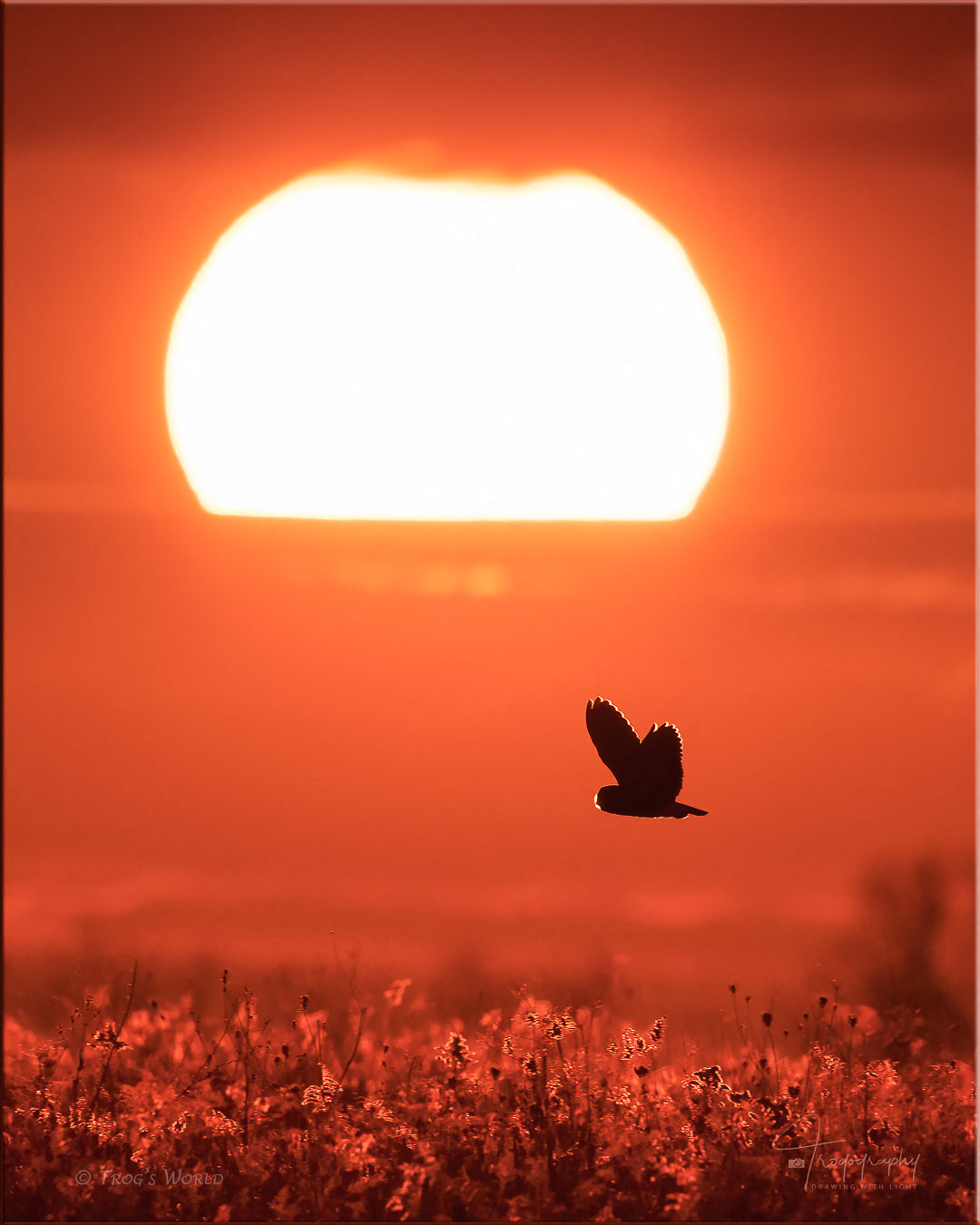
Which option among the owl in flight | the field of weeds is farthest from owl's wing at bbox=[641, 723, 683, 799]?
the field of weeds

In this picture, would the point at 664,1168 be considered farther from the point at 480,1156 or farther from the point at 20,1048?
the point at 20,1048

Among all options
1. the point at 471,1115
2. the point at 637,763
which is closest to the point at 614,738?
the point at 637,763

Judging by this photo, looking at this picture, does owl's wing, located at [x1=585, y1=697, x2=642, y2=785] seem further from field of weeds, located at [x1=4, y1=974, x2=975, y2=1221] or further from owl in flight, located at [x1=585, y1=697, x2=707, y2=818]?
field of weeds, located at [x1=4, y1=974, x2=975, y2=1221]

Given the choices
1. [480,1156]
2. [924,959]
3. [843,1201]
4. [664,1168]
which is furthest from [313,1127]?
[924,959]

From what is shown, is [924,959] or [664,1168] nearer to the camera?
[664,1168]

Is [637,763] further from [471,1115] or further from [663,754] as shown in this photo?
[471,1115]

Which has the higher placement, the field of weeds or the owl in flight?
the owl in flight

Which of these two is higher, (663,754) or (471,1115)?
(663,754)
